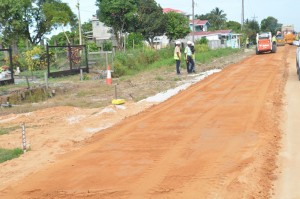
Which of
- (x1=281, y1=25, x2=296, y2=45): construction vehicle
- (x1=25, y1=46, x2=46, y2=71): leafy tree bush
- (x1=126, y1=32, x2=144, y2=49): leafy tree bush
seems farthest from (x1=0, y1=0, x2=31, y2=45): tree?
(x1=281, y1=25, x2=296, y2=45): construction vehicle

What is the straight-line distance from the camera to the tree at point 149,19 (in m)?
52.9

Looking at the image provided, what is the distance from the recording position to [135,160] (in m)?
6.99

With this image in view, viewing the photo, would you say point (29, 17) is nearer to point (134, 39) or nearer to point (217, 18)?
point (134, 39)

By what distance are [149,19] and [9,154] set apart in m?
47.3

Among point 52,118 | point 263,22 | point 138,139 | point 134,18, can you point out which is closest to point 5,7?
point 134,18

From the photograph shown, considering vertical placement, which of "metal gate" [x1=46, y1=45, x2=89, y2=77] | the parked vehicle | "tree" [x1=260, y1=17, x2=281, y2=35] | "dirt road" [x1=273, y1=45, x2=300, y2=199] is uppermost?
"tree" [x1=260, y1=17, x2=281, y2=35]

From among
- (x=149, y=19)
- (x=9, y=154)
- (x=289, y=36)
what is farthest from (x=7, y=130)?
(x=289, y=36)

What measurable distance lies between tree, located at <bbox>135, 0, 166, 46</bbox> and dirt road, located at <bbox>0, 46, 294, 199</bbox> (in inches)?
1677

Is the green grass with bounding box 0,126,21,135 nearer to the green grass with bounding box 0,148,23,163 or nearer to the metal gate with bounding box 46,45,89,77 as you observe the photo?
the green grass with bounding box 0,148,23,163

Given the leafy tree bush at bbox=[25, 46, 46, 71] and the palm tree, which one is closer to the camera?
the leafy tree bush at bbox=[25, 46, 46, 71]

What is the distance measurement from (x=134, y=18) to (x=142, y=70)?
81.0 feet

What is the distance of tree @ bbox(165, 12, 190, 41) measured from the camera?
2359 inches

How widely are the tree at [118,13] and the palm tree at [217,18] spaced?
54670mm

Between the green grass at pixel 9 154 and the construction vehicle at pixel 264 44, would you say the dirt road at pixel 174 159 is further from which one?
the construction vehicle at pixel 264 44
